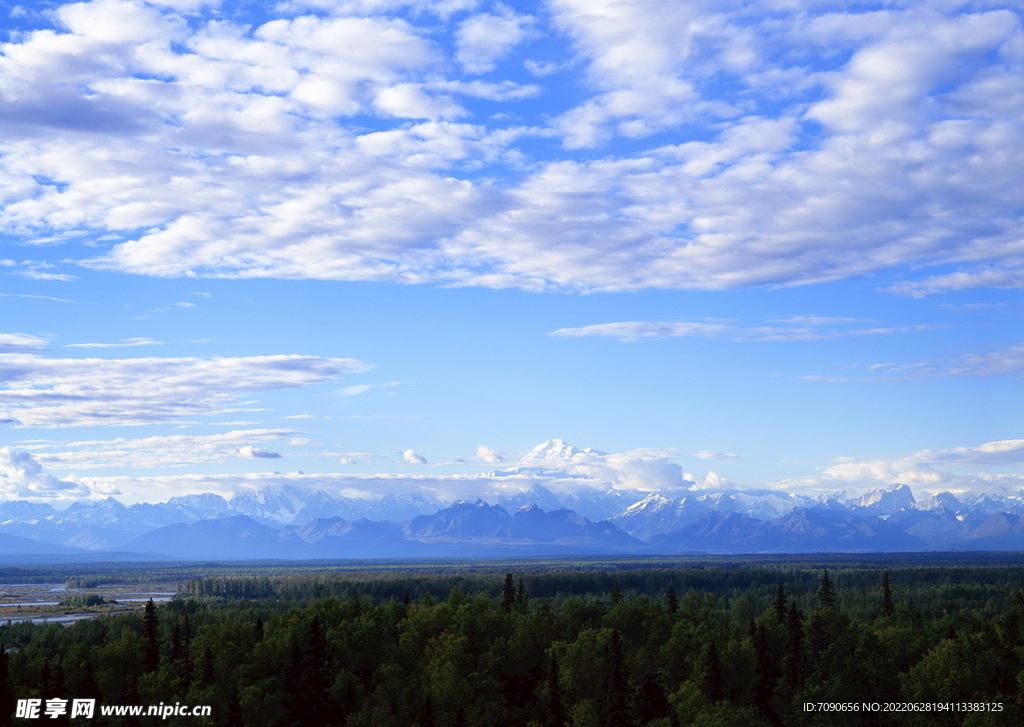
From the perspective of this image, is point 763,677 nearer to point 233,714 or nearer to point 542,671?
point 542,671

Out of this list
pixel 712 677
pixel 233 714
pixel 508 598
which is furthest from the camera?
pixel 508 598

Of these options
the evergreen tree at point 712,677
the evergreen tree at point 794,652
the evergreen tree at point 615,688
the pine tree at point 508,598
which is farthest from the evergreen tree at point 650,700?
the pine tree at point 508,598

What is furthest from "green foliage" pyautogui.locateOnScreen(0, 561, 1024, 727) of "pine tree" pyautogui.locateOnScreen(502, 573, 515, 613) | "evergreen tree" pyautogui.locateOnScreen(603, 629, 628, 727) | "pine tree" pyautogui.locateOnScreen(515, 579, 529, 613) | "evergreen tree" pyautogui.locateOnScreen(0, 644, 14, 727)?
"pine tree" pyautogui.locateOnScreen(515, 579, 529, 613)

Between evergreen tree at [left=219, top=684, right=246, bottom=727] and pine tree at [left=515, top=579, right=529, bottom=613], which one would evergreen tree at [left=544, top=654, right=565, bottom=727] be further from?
pine tree at [left=515, top=579, right=529, bottom=613]

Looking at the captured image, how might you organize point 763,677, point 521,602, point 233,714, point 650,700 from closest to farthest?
point 233,714 < point 650,700 < point 763,677 < point 521,602

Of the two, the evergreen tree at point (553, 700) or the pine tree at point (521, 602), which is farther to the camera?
the pine tree at point (521, 602)

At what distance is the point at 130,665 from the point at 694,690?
72970mm

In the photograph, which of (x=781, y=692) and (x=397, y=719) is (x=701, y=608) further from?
(x=397, y=719)

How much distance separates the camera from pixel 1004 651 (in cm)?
12688

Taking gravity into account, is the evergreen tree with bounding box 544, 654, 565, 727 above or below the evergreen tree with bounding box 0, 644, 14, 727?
below

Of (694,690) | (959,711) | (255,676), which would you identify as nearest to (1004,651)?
(959,711)

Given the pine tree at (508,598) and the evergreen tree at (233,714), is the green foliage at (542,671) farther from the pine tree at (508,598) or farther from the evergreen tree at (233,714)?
the pine tree at (508,598)

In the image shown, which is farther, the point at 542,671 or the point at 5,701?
the point at 542,671

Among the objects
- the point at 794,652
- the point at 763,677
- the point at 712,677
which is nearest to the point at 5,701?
the point at 712,677
